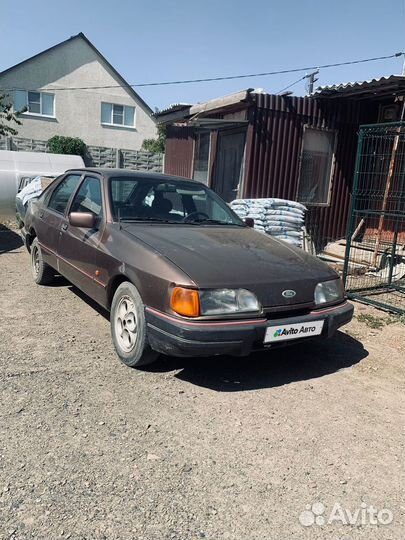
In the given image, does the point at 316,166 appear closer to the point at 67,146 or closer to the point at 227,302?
the point at 227,302

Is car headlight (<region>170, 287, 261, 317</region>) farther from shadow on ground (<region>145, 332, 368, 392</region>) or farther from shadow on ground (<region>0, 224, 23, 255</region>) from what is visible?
shadow on ground (<region>0, 224, 23, 255</region>)

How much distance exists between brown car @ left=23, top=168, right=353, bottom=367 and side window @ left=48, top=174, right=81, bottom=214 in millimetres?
107

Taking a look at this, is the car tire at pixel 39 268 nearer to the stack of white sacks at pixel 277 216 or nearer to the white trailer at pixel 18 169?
the stack of white sacks at pixel 277 216

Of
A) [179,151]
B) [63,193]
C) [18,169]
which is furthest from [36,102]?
[63,193]

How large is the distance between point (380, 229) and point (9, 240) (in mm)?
7247

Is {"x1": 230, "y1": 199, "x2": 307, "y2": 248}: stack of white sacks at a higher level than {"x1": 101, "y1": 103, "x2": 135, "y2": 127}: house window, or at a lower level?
lower

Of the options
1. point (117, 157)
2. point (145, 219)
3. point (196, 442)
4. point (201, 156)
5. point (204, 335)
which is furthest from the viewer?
point (117, 157)

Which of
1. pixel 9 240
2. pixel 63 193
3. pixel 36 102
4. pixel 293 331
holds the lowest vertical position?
pixel 9 240

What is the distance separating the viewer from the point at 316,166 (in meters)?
9.80

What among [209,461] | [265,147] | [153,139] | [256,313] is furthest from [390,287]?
[153,139]

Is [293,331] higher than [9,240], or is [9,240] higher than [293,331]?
[293,331]

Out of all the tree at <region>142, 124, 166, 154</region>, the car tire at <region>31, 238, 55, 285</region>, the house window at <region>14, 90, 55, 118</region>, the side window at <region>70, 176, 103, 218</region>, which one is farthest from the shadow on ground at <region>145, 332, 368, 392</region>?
the tree at <region>142, 124, 166, 154</region>

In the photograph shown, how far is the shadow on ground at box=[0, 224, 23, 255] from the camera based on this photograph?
8922 mm

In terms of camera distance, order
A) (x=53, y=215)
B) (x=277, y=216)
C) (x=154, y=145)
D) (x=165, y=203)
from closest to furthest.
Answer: (x=165, y=203), (x=53, y=215), (x=277, y=216), (x=154, y=145)
